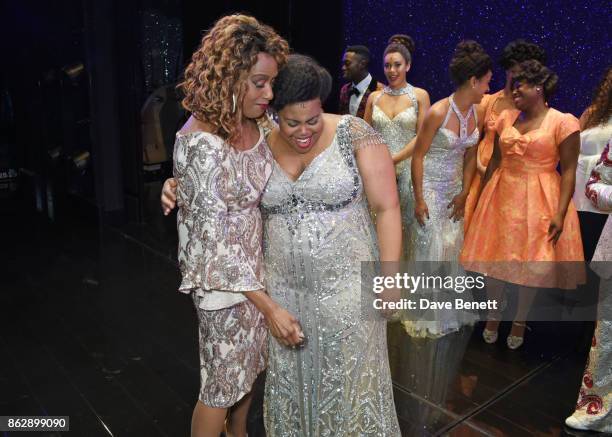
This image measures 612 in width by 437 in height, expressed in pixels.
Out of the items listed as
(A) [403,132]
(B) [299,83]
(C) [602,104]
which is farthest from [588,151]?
(B) [299,83]

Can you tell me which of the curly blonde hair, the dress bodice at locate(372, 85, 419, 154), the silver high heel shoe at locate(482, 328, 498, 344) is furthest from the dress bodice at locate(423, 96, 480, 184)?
the curly blonde hair

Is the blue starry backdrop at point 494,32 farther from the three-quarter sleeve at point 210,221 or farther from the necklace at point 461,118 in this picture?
the three-quarter sleeve at point 210,221

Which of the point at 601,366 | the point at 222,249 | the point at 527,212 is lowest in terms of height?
the point at 601,366

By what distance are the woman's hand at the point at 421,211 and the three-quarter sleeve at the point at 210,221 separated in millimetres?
1726

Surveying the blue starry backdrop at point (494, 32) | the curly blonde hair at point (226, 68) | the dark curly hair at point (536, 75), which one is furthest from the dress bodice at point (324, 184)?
the blue starry backdrop at point (494, 32)

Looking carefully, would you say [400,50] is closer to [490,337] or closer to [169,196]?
[490,337]

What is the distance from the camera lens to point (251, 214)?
200 cm

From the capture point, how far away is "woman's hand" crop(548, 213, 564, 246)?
3.11 m

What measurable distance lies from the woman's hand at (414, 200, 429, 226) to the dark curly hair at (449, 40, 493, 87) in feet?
2.37

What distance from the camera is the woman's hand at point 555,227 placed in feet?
10.2

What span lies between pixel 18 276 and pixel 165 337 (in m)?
1.81

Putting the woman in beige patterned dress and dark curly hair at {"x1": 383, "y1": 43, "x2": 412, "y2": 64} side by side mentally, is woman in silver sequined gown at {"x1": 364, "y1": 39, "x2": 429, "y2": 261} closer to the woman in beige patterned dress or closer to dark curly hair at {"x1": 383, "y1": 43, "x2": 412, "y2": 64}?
dark curly hair at {"x1": 383, "y1": 43, "x2": 412, "y2": 64}

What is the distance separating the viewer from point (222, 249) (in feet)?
6.13

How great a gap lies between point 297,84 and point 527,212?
1955 mm
